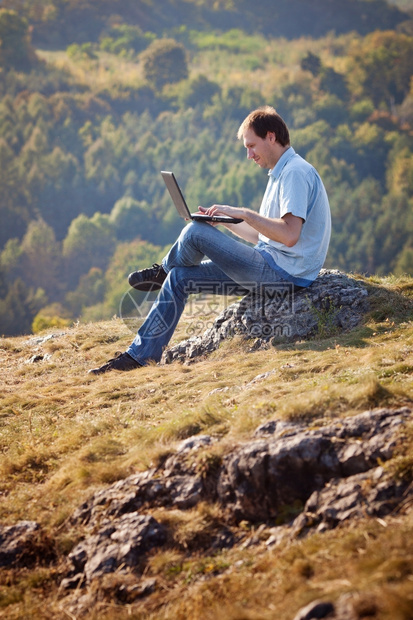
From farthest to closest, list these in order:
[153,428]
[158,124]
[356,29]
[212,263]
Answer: [356,29], [158,124], [212,263], [153,428]

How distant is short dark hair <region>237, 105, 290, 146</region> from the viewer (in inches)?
236

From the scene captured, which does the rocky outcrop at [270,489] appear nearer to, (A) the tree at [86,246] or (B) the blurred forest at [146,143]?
(B) the blurred forest at [146,143]

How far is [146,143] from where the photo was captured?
111m

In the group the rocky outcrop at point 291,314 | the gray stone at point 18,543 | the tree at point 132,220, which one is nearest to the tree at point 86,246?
the tree at point 132,220

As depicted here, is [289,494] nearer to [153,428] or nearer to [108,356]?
[153,428]

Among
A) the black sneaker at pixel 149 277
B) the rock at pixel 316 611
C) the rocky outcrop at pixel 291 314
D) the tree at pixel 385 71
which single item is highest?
the tree at pixel 385 71

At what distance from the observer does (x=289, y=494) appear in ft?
11.5

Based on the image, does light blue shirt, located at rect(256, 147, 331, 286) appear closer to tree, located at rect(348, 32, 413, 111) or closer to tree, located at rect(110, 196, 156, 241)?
tree, located at rect(110, 196, 156, 241)

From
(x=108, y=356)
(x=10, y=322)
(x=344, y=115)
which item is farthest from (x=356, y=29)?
(x=108, y=356)

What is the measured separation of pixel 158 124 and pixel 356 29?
6540cm

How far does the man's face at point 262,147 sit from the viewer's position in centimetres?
608

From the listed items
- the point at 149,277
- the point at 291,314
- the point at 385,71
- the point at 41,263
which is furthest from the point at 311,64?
the point at 291,314

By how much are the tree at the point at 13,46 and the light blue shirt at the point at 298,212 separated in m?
126

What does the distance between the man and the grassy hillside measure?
0.55 metres
